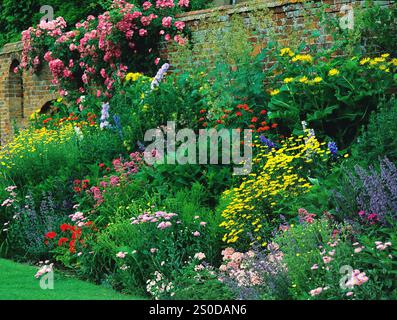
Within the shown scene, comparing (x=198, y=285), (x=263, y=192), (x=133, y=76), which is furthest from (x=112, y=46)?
(x=198, y=285)

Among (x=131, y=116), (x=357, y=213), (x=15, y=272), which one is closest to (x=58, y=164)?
(x=131, y=116)

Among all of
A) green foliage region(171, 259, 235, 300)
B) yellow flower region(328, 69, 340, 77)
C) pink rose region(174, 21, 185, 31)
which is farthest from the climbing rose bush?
green foliage region(171, 259, 235, 300)

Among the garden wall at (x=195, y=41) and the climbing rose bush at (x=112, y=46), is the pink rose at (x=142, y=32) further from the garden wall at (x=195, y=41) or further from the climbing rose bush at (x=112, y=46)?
the garden wall at (x=195, y=41)

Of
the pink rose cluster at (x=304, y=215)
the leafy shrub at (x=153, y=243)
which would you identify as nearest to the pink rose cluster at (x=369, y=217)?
the pink rose cluster at (x=304, y=215)

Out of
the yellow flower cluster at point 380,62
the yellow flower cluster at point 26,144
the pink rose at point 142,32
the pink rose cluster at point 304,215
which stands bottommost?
the pink rose cluster at point 304,215

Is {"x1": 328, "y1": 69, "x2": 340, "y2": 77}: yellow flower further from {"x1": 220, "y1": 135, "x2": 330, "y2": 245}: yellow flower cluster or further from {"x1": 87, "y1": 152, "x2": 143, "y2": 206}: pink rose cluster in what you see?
{"x1": 87, "y1": 152, "x2": 143, "y2": 206}: pink rose cluster

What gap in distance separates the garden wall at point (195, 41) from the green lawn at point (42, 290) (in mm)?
4527

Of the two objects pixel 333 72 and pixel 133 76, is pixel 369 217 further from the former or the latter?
pixel 133 76

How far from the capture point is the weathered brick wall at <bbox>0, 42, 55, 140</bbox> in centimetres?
1547

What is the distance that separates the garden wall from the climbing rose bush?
0.32 m

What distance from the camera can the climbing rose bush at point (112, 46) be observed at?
12.2 meters

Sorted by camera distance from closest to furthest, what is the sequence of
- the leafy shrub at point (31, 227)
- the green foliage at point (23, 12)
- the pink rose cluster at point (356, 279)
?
the pink rose cluster at point (356, 279) → the leafy shrub at point (31, 227) → the green foliage at point (23, 12)

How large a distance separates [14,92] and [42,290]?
10610 mm
